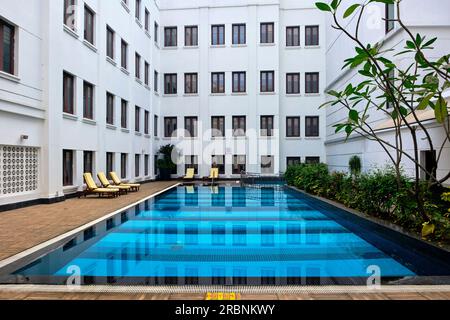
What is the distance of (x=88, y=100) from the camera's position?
53.2 feet

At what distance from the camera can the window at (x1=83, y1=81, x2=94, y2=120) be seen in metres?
15.9

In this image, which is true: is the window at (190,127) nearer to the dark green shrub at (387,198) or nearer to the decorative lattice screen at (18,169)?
the decorative lattice screen at (18,169)

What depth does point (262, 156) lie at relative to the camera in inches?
1081

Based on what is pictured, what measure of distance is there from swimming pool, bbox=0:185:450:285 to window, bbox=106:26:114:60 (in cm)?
1148

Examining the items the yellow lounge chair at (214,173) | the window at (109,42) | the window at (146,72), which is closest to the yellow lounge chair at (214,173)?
the yellow lounge chair at (214,173)

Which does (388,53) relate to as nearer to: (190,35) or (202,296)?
(202,296)

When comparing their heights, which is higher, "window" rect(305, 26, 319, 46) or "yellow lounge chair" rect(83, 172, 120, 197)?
"window" rect(305, 26, 319, 46)

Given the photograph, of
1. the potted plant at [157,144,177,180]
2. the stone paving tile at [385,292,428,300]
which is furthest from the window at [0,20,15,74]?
the potted plant at [157,144,177,180]

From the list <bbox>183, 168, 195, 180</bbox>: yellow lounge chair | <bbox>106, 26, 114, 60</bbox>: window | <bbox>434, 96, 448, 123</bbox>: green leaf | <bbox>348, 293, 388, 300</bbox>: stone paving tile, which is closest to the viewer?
<bbox>348, 293, 388, 300</bbox>: stone paving tile

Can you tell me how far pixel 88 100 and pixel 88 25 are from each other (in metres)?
3.49

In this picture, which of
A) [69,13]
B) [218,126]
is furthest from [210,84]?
[69,13]

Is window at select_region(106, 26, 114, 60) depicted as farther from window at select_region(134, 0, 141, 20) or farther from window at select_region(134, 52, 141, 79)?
window at select_region(134, 0, 141, 20)

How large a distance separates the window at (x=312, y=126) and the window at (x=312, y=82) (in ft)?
7.44
